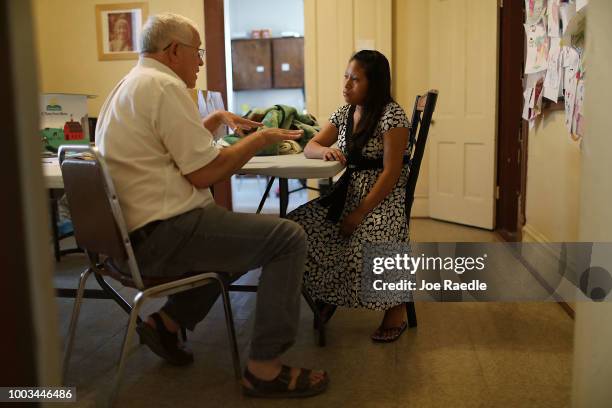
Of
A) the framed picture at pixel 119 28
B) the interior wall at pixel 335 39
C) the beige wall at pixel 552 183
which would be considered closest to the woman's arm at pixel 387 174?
the beige wall at pixel 552 183

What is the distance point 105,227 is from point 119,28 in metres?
3.88

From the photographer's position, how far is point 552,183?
8.87 feet

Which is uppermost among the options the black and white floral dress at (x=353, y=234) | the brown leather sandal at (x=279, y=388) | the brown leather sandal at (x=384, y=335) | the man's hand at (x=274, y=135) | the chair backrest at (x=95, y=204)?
the man's hand at (x=274, y=135)

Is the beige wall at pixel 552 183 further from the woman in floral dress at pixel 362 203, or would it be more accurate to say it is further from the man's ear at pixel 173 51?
the man's ear at pixel 173 51

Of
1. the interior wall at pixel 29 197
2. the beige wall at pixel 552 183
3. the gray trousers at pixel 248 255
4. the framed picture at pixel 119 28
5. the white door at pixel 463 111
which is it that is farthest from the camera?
the framed picture at pixel 119 28

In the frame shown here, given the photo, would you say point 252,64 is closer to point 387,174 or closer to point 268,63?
point 268,63

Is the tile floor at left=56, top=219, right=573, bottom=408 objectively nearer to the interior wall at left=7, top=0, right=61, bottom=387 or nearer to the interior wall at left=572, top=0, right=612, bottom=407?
the interior wall at left=572, top=0, right=612, bottom=407

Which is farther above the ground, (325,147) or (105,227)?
(325,147)

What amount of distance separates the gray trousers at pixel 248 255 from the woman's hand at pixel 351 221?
1.63 feet

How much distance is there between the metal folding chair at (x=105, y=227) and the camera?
143 centimetres

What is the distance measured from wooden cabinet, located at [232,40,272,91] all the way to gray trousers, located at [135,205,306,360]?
23.6ft

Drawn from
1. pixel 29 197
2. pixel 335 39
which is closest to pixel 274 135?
pixel 29 197

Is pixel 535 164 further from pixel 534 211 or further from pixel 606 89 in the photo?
pixel 606 89

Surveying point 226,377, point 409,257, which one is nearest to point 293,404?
point 226,377
